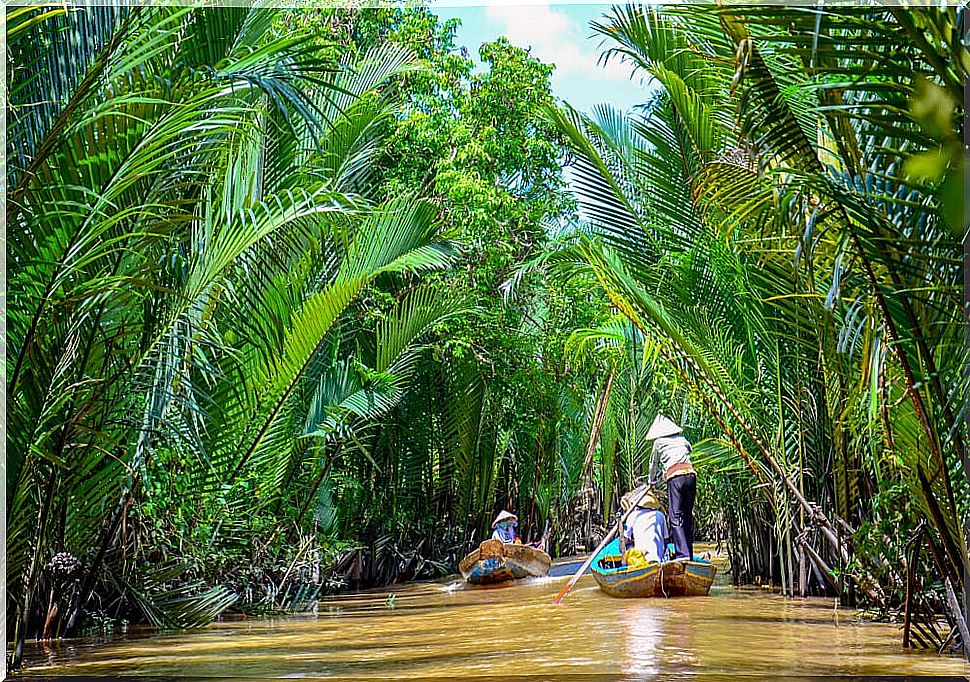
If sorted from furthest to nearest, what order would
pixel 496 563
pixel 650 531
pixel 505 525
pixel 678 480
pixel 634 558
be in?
1. pixel 505 525
2. pixel 496 563
3. pixel 650 531
4. pixel 678 480
5. pixel 634 558

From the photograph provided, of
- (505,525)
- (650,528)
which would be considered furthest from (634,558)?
(505,525)

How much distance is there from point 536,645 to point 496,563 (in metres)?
4.25

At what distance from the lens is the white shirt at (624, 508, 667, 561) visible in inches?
328

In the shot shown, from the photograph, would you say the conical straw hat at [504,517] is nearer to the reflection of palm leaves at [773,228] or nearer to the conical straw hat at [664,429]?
the conical straw hat at [664,429]

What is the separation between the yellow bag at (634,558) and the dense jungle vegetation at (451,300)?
2.59ft

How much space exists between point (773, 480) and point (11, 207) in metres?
4.60

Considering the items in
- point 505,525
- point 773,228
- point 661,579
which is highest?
point 773,228

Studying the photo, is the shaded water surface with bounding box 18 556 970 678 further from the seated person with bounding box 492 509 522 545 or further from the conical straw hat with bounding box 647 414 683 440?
the seated person with bounding box 492 509 522 545

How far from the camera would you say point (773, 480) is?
6.39 m

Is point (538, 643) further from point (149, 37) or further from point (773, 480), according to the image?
point (149, 37)

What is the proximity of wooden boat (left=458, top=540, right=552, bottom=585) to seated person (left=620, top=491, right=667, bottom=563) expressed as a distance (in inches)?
56.1

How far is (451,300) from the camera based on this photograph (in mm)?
8266

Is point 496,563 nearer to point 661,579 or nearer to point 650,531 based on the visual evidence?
point 650,531

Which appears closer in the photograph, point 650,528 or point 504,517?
point 650,528
